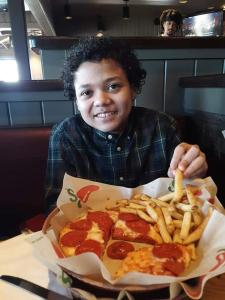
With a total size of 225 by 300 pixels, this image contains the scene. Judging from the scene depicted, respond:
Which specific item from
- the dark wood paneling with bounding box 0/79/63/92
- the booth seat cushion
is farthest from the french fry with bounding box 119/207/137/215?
the dark wood paneling with bounding box 0/79/63/92

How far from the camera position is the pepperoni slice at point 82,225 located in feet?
2.27

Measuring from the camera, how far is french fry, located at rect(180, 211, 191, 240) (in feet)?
2.06

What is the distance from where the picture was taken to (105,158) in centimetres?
126

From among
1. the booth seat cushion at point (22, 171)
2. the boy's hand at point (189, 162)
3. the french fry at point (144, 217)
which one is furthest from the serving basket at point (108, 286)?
the booth seat cushion at point (22, 171)

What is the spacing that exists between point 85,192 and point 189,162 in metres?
0.36

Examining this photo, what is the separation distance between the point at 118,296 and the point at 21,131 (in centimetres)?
114

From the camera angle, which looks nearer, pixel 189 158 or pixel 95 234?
pixel 95 234

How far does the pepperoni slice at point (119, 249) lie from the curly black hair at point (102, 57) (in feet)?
2.49

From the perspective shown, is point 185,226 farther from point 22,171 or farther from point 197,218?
point 22,171

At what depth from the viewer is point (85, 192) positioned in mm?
842

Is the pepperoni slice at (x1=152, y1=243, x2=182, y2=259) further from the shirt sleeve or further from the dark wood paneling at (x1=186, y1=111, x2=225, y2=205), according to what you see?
the dark wood paneling at (x1=186, y1=111, x2=225, y2=205)

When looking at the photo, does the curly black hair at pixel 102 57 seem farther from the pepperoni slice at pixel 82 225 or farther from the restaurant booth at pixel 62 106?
the pepperoni slice at pixel 82 225

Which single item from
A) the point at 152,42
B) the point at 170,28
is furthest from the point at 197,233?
the point at 170,28

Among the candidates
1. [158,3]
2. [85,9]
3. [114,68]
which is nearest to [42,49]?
[114,68]
